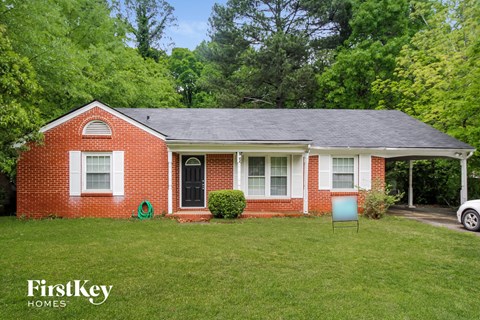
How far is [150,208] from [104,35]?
45.1 ft

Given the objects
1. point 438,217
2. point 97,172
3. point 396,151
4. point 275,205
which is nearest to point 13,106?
point 97,172

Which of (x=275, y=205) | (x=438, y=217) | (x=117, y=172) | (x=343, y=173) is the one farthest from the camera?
(x=343, y=173)

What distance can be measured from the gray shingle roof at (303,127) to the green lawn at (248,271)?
4.33m

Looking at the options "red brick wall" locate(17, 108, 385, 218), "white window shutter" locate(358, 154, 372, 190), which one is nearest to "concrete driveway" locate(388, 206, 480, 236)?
"white window shutter" locate(358, 154, 372, 190)

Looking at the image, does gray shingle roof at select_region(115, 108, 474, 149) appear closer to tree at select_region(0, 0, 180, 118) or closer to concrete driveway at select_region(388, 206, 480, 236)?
concrete driveway at select_region(388, 206, 480, 236)

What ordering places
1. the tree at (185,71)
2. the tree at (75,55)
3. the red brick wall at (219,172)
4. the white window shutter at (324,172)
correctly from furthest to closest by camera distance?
1. the tree at (185,71)
2. the white window shutter at (324,172)
3. the red brick wall at (219,172)
4. the tree at (75,55)

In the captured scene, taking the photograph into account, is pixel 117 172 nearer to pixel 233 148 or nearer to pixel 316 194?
pixel 233 148

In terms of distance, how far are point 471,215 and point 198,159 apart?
9.73 meters

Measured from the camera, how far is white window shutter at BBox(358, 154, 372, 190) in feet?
42.5

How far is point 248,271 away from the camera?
219 inches

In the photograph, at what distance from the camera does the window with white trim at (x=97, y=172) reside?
11562 millimetres

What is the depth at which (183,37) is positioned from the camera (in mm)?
33656

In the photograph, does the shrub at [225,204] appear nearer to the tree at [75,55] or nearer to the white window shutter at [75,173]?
the white window shutter at [75,173]

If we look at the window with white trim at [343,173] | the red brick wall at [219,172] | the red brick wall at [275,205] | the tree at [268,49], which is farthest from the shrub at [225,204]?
the tree at [268,49]
